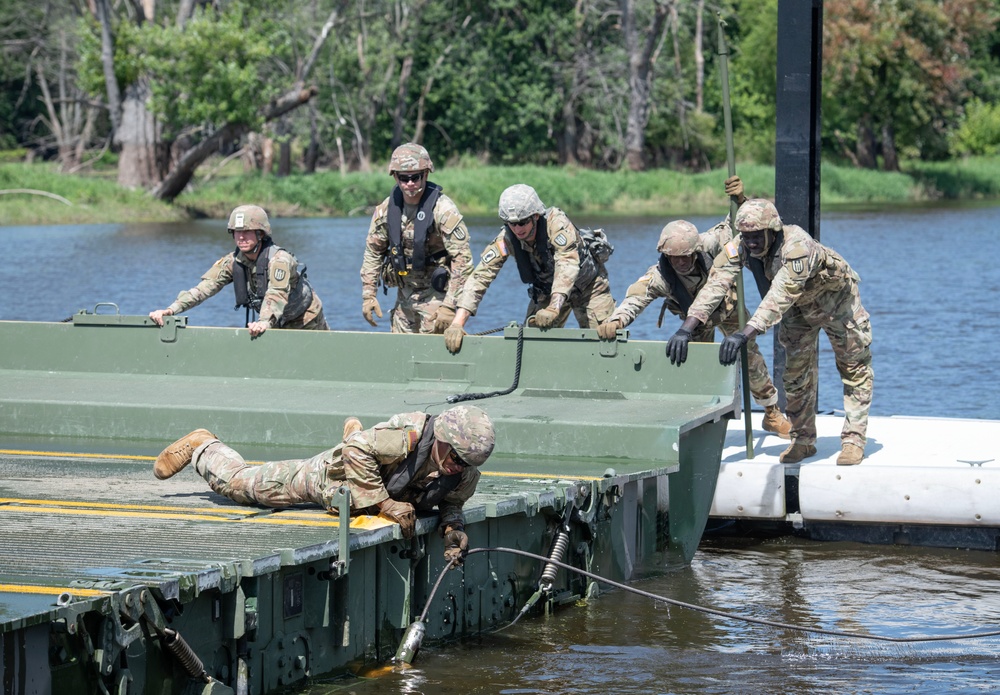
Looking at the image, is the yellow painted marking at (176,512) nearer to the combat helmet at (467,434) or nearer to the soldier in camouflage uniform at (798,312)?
the combat helmet at (467,434)

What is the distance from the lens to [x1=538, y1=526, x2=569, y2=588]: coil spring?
26.1ft

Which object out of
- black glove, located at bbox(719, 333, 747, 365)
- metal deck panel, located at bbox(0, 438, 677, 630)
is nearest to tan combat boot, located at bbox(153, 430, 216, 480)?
metal deck panel, located at bbox(0, 438, 677, 630)

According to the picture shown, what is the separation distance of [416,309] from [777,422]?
262 cm

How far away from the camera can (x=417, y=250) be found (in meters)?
10.9

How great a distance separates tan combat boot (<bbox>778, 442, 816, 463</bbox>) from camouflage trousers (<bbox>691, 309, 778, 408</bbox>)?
479mm

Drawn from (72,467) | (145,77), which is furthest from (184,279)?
(72,467)

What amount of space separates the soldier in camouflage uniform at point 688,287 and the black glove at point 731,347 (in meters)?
0.65

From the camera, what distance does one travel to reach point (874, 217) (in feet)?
145

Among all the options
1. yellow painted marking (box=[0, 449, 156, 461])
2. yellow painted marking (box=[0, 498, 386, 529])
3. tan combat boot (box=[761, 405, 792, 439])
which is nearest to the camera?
yellow painted marking (box=[0, 498, 386, 529])

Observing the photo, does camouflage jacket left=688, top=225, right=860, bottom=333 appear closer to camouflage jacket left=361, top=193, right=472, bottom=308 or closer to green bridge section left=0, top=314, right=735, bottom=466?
green bridge section left=0, top=314, right=735, bottom=466

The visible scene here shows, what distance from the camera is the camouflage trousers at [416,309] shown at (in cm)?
1122

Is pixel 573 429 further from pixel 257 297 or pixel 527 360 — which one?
pixel 257 297

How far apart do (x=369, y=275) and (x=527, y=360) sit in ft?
5.21

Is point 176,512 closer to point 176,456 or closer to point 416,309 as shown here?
point 176,456
